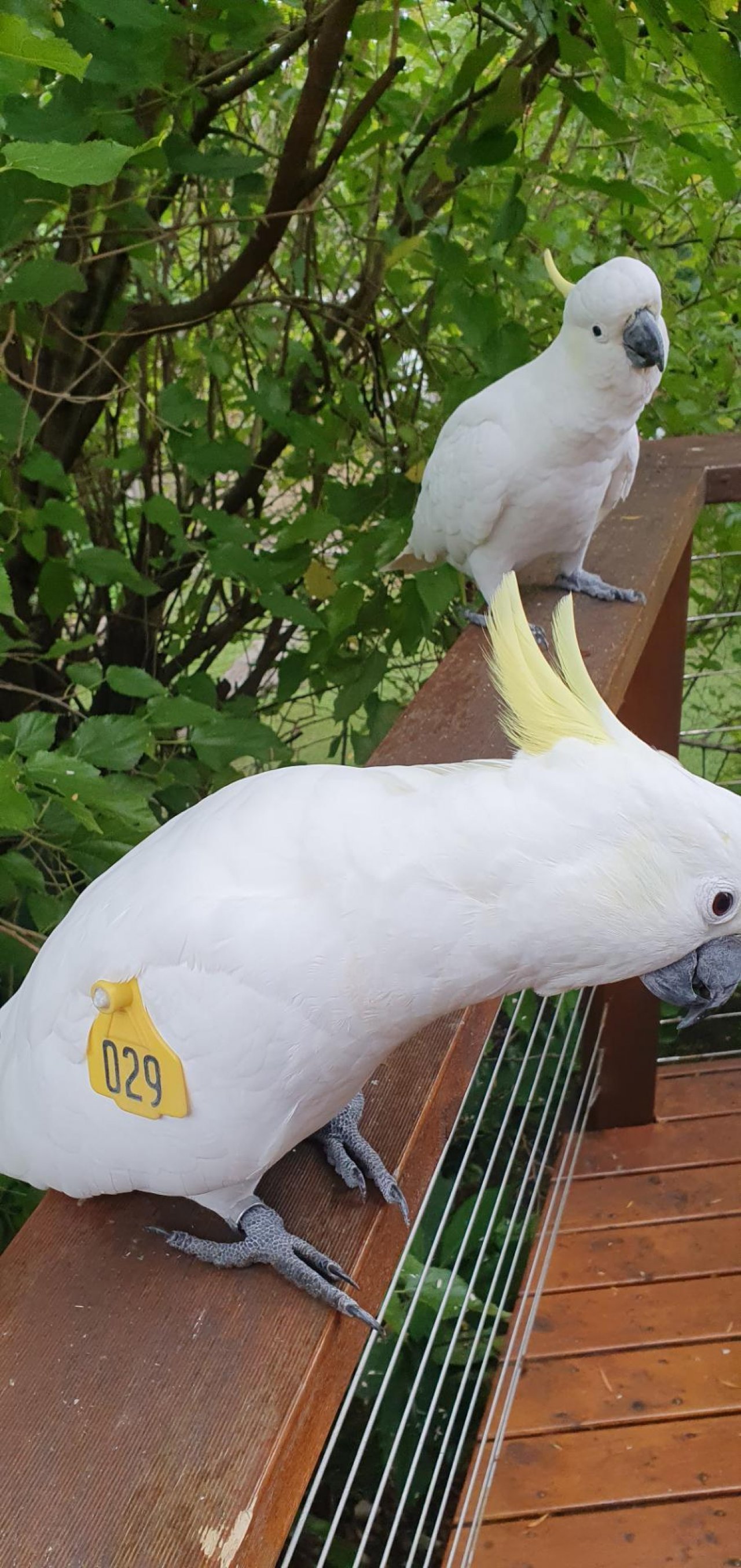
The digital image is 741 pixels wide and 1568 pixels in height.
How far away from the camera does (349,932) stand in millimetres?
630

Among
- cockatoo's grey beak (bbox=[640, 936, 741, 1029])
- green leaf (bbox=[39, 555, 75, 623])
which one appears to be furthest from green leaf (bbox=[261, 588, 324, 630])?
cockatoo's grey beak (bbox=[640, 936, 741, 1029])

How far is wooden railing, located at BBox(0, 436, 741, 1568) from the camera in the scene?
546 millimetres

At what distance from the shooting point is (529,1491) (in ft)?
4.59

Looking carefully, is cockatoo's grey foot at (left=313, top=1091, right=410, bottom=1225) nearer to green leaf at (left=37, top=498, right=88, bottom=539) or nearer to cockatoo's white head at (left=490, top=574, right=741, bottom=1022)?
cockatoo's white head at (left=490, top=574, right=741, bottom=1022)

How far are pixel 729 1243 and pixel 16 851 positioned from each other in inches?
46.8

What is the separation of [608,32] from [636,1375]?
4.95ft

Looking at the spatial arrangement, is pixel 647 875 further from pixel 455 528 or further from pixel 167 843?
pixel 455 528

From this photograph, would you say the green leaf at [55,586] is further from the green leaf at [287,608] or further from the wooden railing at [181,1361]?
the wooden railing at [181,1361]

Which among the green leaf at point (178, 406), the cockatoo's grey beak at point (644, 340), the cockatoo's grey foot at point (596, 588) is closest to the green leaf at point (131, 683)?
the green leaf at point (178, 406)

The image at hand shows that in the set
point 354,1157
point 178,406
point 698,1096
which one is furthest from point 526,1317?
point 178,406

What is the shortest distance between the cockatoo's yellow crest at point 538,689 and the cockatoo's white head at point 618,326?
0.76 meters

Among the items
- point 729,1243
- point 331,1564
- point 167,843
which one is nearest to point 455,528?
point 167,843

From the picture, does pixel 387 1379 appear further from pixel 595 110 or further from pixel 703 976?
pixel 595 110

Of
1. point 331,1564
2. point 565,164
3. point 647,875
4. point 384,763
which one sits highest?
point 565,164
